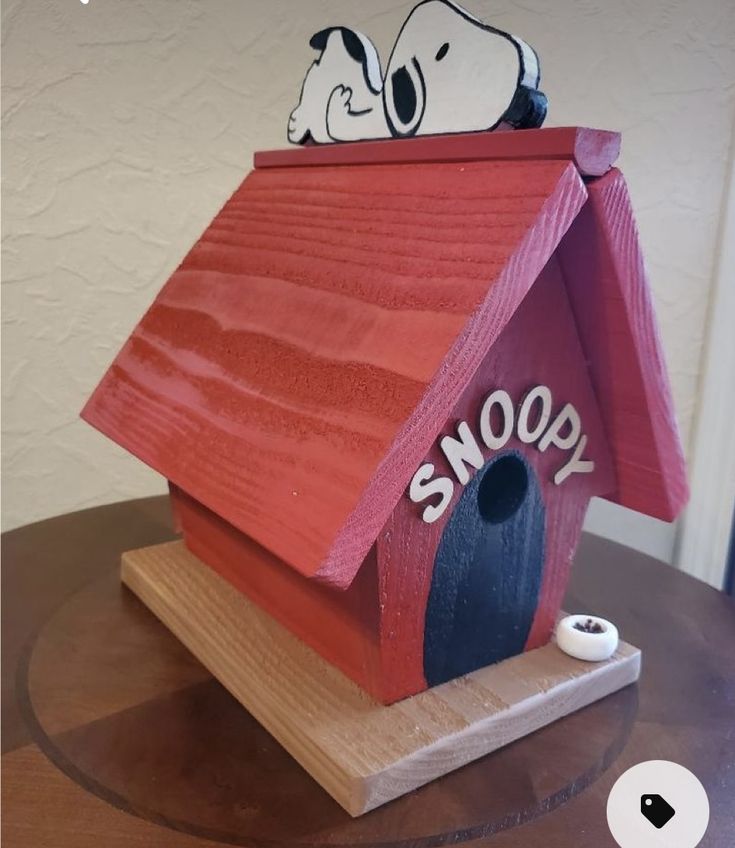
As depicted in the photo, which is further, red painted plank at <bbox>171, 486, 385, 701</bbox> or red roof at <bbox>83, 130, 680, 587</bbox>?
red painted plank at <bbox>171, 486, 385, 701</bbox>

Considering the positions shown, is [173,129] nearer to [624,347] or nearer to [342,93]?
[342,93]

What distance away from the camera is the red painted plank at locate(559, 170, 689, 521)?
49 cm

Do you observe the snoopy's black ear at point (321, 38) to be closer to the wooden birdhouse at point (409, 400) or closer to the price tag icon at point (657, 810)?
the wooden birdhouse at point (409, 400)

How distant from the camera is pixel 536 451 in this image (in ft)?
1.90

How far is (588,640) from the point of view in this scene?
0.61 m

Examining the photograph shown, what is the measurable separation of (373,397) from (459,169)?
16cm

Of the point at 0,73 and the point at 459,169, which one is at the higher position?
the point at 0,73

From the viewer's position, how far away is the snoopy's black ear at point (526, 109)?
496 millimetres

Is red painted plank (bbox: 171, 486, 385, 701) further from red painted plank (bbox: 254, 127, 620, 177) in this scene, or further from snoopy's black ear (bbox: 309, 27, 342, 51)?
snoopy's black ear (bbox: 309, 27, 342, 51)

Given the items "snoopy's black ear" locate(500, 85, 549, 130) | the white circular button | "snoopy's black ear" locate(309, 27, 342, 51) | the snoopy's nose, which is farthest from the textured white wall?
the white circular button

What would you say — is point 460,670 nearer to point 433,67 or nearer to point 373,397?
point 373,397

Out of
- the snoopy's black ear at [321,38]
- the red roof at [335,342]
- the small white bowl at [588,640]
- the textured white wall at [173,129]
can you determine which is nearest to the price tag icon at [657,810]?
the small white bowl at [588,640]

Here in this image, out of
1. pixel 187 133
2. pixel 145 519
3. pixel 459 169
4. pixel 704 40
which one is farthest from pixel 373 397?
pixel 704 40

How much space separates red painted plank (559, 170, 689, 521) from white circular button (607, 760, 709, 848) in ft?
0.57
